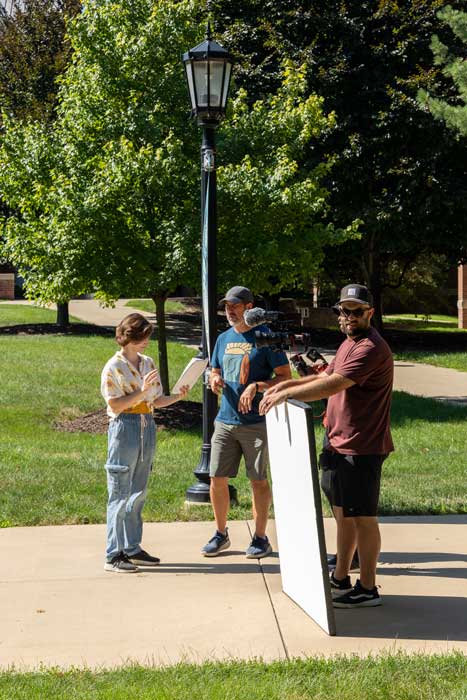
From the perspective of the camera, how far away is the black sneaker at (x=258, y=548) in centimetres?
691

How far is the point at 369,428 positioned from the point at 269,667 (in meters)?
1.52

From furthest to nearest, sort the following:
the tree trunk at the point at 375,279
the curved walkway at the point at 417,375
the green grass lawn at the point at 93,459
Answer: the tree trunk at the point at 375,279, the curved walkway at the point at 417,375, the green grass lawn at the point at 93,459

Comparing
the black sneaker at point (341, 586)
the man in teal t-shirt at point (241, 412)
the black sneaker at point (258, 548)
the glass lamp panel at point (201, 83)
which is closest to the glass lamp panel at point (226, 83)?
the glass lamp panel at point (201, 83)

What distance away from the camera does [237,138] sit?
14383 mm

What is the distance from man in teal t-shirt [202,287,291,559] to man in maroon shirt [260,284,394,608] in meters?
0.93

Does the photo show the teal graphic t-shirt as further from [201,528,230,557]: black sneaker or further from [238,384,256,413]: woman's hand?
[201,528,230,557]: black sneaker

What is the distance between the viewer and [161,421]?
13523 mm

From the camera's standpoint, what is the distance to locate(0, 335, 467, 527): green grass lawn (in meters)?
8.49

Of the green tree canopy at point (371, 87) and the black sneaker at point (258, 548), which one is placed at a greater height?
the green tree canopy at point (371, 87)

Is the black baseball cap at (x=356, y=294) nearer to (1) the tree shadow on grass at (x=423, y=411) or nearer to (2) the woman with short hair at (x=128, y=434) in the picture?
(2) the woman with short hair at (x=128, y=434)

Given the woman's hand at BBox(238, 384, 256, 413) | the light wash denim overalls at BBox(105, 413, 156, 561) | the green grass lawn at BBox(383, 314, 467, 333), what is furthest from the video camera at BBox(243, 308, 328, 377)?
the green grass lawn at BBox(383, 314, 467, 333)

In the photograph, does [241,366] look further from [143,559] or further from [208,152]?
[208,152]

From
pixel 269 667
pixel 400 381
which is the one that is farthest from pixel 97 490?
pixel 400 381

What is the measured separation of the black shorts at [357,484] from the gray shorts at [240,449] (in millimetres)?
1071
